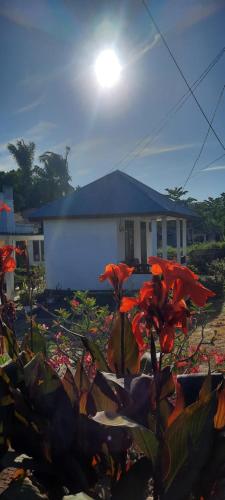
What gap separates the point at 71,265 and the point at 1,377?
557 inches

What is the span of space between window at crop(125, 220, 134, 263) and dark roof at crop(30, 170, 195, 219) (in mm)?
1553

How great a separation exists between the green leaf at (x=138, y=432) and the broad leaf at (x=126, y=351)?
0.44 meters

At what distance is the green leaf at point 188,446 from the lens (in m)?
1.10

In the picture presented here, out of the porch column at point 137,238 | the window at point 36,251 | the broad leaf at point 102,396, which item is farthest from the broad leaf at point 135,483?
the window at point 36,251

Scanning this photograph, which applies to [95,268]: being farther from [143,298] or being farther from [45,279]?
[143,298]

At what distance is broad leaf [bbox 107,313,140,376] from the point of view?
1.57 m

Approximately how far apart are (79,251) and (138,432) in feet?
47.5

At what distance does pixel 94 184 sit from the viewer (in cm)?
1705

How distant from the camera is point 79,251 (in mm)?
15484

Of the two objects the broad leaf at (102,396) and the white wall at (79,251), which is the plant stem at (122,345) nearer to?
the broad leaf at (102,396)

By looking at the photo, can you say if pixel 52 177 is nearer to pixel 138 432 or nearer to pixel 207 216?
pixel 207 216

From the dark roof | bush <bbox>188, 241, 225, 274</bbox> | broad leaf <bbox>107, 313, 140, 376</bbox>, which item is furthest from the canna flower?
bush <bbox>188, 241, 225, 274</bbox>

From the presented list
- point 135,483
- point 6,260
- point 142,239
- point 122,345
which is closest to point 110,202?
point 142,239

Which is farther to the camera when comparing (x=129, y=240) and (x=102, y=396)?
(x=129, y=240)
